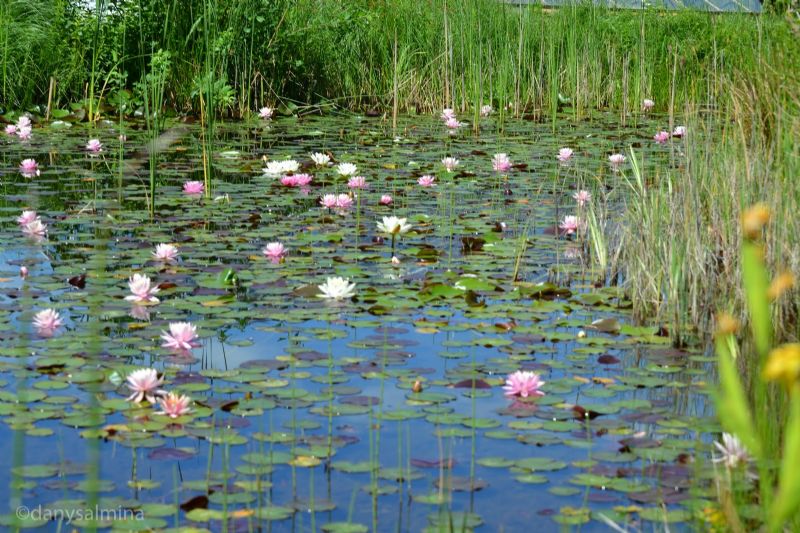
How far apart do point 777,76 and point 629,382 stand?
214 cm

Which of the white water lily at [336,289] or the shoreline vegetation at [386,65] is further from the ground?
the shoreline vegetation at [386,65]

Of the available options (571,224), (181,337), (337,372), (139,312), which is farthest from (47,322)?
(571,224)

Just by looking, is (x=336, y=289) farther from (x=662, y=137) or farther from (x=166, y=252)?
(x=662, y=137)

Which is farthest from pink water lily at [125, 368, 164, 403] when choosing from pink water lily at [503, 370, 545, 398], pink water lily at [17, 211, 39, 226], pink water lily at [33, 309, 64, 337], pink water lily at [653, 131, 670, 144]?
pink water lily at [653, 131, 670, 144]

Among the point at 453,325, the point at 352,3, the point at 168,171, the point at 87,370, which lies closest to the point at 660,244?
the point at 453,325

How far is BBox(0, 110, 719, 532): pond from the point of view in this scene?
2.11 meters

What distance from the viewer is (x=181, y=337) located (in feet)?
9.61

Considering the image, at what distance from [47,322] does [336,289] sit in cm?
93

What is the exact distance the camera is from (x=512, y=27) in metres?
9.12

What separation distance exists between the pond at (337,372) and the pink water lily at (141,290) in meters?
0.02

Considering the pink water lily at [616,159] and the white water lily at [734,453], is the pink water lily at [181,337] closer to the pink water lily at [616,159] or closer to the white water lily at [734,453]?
the white water lily at [734,453]

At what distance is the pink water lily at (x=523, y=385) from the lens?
2641 millimetres

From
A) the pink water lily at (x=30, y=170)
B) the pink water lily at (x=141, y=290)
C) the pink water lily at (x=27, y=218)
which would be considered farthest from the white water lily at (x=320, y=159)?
the pink water lily at (x=141, y=290)

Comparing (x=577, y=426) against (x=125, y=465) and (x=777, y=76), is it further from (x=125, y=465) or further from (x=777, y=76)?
(x=777, y=76)
